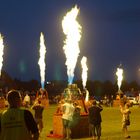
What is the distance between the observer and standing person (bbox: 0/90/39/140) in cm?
603

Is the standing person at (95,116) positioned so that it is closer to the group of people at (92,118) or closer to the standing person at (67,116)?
the group of people at (92,118)

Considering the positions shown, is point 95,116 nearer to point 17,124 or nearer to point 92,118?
point 92,118

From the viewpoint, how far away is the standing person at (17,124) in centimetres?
603

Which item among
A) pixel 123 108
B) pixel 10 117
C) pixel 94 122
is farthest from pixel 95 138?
pixel 10 117

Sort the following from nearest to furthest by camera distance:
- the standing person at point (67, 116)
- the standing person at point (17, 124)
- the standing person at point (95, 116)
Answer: the standing person at point (17, 124) < the standing person at point (95, 116) < the standing person at point (67, 116)

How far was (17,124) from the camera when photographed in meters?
6.05

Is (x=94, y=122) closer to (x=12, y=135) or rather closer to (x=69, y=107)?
(x=69, y=107)

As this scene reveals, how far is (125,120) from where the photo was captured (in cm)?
1892

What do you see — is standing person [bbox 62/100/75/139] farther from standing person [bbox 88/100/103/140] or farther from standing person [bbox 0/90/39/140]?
standing person [bbox 0/90/39/140]

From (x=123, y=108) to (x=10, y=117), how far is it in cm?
1332

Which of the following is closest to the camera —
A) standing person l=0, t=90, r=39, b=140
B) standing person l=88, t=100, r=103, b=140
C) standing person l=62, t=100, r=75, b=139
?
standing person l=0, t=90, r=39, b=140

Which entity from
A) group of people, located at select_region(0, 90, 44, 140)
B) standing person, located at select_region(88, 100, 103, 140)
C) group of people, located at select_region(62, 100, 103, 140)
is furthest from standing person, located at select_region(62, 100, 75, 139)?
group of people, located at select_region(0, 90, 44, 140)

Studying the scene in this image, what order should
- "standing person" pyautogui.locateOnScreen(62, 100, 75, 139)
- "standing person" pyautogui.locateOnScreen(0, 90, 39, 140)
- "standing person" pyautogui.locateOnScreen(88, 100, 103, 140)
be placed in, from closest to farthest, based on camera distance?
1. "standing person" pyautogui.locateOnScreen(0, 90, 39, 140)
2. "standing person" pyautogui.locateOnScreen(88, 100, 103, 140)
3. "standing person" pyautogui.locateOnScreen(62, 100, 75, 139)

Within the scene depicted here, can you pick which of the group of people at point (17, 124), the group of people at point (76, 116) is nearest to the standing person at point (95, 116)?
the group of people at point (76, 116)
